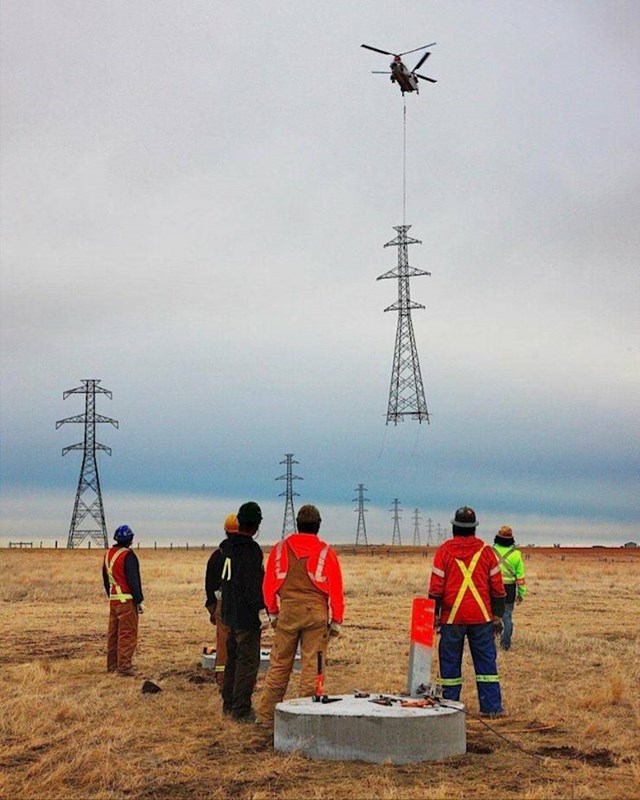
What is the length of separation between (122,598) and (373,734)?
21.7ft

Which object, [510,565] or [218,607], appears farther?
[510,565]

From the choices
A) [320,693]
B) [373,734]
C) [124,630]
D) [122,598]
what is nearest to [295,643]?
[320,693]

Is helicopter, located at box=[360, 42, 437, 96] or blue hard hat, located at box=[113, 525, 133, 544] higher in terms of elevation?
helicopter, located at box=[360, 42, 437, 96]

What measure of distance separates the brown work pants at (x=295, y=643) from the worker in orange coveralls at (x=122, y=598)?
4.48 m

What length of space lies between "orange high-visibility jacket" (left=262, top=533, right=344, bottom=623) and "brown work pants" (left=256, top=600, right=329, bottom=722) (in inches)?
4.8

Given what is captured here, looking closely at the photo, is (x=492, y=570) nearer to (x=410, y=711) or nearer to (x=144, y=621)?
(x=410, y=711)

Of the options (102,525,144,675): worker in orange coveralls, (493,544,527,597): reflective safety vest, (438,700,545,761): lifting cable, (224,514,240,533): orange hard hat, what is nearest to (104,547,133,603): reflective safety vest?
(102,525,144,675): worker in orange coveralls

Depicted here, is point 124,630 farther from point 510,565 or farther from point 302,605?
point 510,565

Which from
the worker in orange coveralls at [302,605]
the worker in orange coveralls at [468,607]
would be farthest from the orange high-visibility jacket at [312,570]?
the worker in orange coveralls at [468,607]

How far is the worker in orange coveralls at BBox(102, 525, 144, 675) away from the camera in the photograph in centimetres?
1470

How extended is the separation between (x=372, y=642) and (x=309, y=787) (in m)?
10.9

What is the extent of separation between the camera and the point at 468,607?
1111 centimetres

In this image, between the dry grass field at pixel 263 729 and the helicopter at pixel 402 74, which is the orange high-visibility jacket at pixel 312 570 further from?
the helicopter at pixel 402 74

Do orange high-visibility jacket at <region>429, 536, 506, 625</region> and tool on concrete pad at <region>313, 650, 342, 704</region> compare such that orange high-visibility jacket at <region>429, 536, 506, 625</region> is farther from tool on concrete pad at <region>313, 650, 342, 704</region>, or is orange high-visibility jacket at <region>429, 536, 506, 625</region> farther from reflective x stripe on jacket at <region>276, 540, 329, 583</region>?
tool on concrete pad at <region>313, 650, 342, 704</region>
